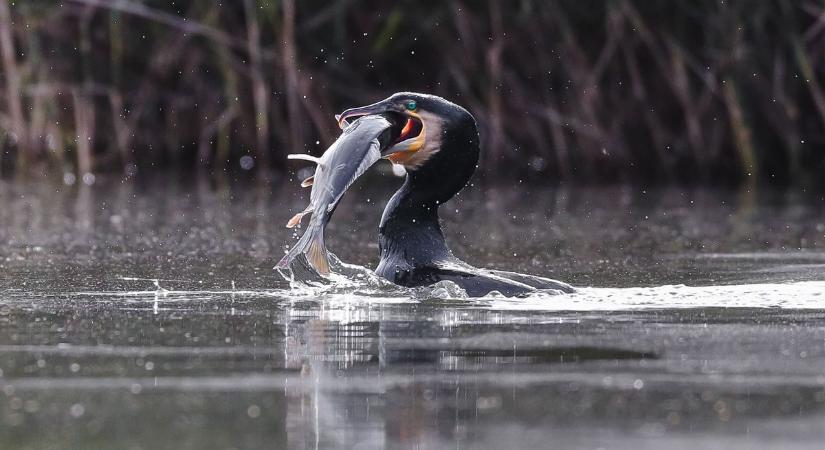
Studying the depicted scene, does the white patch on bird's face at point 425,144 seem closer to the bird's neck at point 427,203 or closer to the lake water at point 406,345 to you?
the bird's neck at point 427,203

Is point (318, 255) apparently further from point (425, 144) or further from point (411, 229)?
point (425, 144)

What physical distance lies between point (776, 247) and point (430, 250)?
263 centimetres

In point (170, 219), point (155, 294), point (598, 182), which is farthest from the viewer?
point (598, 182)

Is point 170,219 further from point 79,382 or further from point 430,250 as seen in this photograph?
point 79,382

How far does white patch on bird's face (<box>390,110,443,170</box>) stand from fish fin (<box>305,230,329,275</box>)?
954 millimetres

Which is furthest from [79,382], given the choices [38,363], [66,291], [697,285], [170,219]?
[170,219]

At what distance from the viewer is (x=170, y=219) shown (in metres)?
9.45

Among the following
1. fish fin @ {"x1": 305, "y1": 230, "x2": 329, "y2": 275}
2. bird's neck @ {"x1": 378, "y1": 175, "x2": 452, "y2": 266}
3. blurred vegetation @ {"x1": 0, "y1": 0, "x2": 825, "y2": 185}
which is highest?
blurred vegetation @ {"x1": 0, "y1": 0, "x2": 825, "y2": 185}

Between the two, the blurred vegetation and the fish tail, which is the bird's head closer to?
the fish tail

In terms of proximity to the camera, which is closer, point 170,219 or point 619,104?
point 170,219

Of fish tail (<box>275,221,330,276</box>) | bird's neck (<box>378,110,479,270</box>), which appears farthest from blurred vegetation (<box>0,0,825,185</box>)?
fish tail (<box>275,221,330,276</box>)

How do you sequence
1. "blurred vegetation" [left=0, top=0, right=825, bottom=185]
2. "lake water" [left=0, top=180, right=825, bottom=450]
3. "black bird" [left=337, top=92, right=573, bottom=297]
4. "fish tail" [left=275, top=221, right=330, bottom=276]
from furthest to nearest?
"blurred vegetation" [left=0, top=0, right=825, bottom=185]
"black bird" [left=337, top=92, right=573, bottom=297]
"fish tail" [left=275, top=221, right=330, bottom=276]
"lake water" [left=0, top=180, right=825, bottom=450]

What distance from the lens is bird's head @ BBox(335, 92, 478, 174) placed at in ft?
20.3

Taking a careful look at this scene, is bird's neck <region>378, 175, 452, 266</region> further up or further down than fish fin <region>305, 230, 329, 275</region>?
further up
